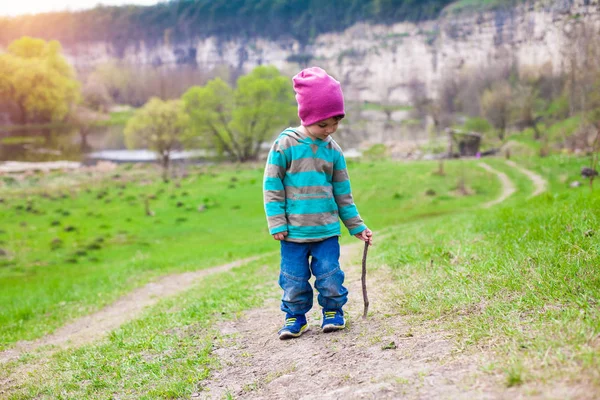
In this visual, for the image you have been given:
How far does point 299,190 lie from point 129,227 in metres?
22.4

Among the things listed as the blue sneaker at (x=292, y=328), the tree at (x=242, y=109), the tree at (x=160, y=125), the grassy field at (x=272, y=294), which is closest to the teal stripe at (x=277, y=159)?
the blue sneaker at (x=292, y=328)

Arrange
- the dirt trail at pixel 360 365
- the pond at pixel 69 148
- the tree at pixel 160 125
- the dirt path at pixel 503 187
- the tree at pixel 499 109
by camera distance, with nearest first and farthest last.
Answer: the dirt trail at pixel 360 365 → the dirt path at pixel 503 187 → the tree at pixel 160 125 → the tree at pixel 499 109 → the pond at pixel 69 148

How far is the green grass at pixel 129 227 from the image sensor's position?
526 inches

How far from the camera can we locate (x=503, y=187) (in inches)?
1098

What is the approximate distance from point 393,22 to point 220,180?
145 meters

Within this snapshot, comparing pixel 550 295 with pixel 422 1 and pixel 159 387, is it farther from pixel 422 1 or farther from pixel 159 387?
pixel 422 1

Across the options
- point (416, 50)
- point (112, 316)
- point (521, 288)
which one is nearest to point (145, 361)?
point (521, 288)

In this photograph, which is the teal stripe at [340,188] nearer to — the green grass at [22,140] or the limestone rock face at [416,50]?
the green grass at [22,140]

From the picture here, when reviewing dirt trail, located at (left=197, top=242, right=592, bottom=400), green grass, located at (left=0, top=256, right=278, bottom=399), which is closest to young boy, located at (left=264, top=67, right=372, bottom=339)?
dirt trail, located at (left=197, top=242, right=592, bottom=400)

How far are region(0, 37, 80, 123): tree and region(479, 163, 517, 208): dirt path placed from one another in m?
66.0

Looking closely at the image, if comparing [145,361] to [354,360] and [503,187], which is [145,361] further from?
[503,187]

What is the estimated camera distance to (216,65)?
654 ft

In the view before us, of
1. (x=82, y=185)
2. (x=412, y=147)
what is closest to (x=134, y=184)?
(x=82, y=185)

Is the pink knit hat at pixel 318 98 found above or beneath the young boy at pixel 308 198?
above
